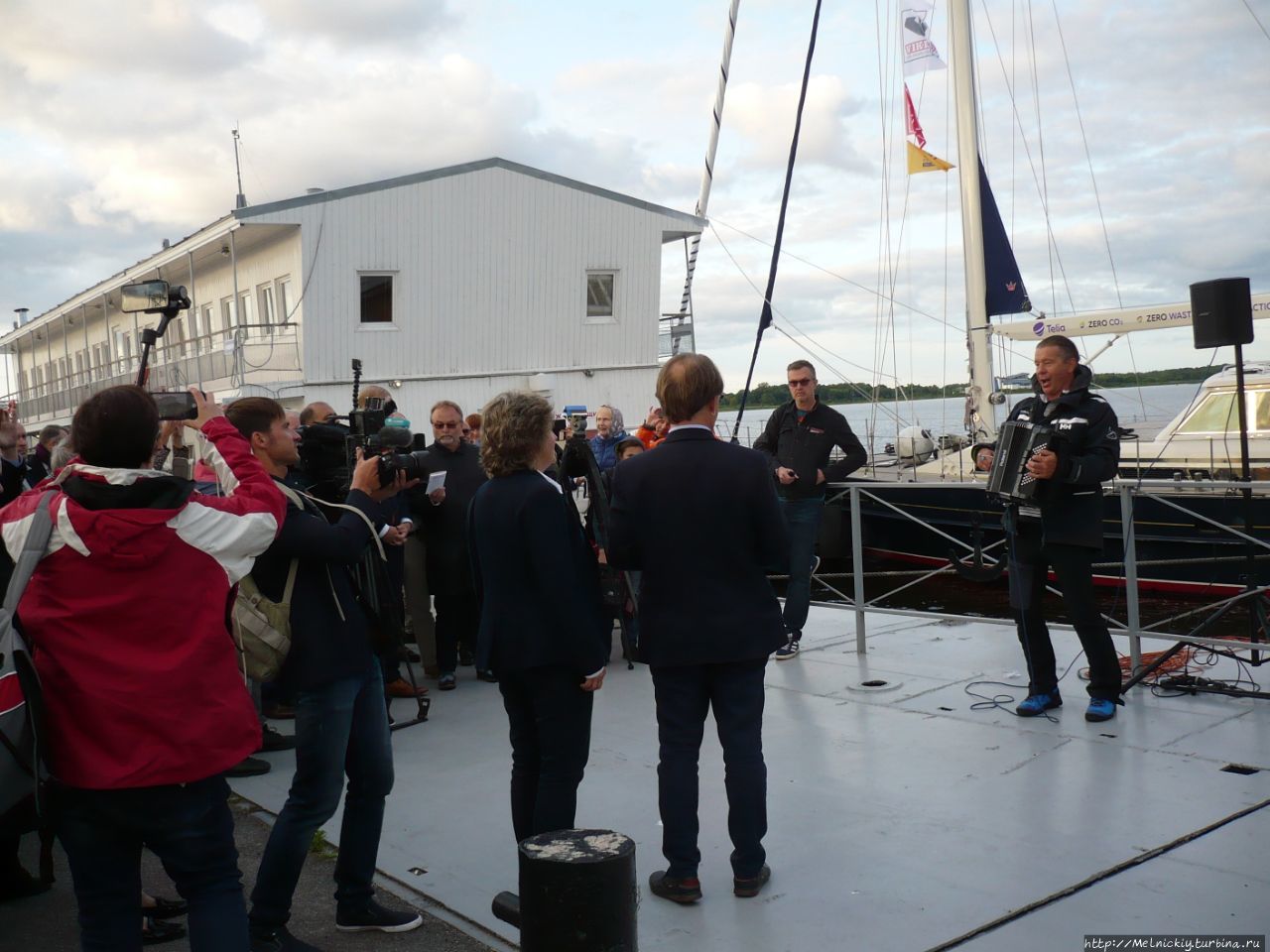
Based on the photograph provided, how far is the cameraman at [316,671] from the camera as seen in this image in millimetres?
3418

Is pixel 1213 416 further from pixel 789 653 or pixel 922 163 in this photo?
pixel 789 653

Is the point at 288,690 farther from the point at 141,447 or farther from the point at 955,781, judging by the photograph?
the point at 955,781

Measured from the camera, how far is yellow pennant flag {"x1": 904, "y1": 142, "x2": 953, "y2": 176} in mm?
15008

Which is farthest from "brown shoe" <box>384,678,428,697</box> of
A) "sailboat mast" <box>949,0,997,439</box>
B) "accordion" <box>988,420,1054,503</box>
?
"sailboat mast" <box>949,0,997,439</box>

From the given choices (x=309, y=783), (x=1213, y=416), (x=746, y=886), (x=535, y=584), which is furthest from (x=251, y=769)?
(x=1213, y=416)

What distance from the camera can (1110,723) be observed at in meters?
5.58

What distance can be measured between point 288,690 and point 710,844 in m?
1.77

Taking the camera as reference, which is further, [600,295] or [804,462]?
[600,295]

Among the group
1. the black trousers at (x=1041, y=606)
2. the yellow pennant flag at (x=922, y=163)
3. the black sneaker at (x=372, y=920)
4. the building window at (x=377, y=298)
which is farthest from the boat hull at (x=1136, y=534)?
the building window at (x=377, y=298)

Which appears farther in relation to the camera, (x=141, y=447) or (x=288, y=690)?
(x=288, y=690)

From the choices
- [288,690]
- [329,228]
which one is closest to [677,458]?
[288,690]

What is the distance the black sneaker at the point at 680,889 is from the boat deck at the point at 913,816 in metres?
0.04

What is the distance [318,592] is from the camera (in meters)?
3.49

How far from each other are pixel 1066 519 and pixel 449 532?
3.61 metres
